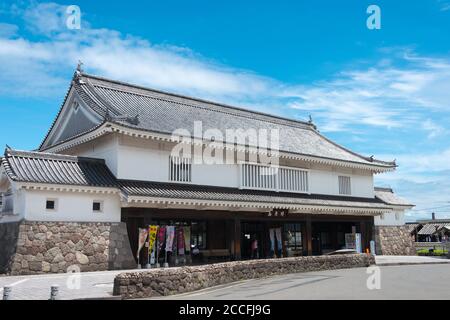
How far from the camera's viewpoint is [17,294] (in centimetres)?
1193

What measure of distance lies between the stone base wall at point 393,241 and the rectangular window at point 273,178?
9.06 m

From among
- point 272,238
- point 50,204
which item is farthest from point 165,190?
point 272,238

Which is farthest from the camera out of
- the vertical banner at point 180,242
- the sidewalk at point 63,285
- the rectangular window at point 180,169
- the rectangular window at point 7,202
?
the rectangular window at point 180,169

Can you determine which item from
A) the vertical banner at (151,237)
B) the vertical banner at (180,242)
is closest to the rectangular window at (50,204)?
the vertical banner at (151,237)

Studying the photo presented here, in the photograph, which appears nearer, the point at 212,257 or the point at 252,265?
the point at 252,265

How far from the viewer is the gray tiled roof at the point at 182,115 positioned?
74.8 ft

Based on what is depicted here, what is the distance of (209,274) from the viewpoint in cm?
1498

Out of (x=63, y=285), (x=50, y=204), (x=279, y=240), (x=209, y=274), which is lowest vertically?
(x=63, y=285)

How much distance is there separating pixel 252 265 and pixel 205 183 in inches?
266

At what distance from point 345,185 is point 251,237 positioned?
7.57 metres

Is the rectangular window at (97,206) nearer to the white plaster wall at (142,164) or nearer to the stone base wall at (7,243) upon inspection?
the white plaster wall at (142,164)

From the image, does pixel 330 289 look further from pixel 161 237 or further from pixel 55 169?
pixel 55 169

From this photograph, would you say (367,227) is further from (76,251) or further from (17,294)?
(17,294)
